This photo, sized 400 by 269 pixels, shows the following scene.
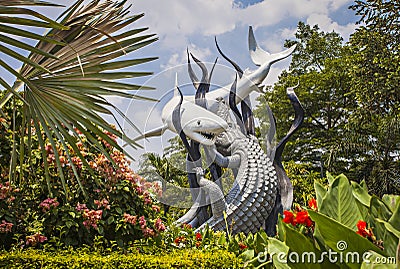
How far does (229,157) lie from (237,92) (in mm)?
1427

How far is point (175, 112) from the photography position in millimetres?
8484

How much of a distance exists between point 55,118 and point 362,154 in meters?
16.4

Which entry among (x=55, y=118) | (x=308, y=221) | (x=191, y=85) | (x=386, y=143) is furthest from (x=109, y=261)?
(x=386, y=143)

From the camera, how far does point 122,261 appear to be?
11.6 feet

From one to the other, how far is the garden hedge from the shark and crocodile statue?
4363 millimetres

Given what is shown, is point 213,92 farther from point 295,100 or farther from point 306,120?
point 306,120

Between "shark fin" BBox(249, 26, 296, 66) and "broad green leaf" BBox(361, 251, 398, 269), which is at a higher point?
"shark fin" BBox(249, 26, 296, 66)

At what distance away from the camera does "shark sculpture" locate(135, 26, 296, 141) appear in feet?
28.5

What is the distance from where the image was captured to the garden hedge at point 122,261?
342cm

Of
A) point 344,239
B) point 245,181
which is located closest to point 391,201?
point 344,239

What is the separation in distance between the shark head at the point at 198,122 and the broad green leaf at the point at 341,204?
267 inches

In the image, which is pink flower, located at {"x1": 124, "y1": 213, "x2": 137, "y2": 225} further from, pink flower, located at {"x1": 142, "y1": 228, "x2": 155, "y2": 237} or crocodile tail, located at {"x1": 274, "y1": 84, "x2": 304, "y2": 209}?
crocodile tail, located at {"x1": 274, "y1": 84, "x2": 304, "y2": 209}

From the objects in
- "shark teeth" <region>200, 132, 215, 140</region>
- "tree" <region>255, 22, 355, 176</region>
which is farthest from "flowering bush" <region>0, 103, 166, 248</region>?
"tree" <region>255, 22, 355, 176</region>

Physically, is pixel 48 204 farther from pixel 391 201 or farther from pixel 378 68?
pixel 378 68
